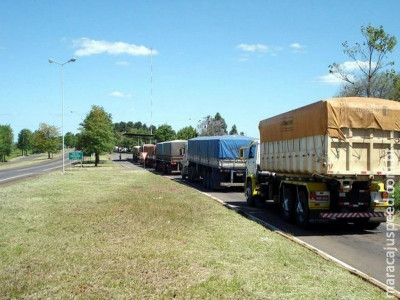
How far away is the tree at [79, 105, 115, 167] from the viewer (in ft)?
195

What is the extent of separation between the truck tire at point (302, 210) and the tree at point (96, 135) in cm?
4968

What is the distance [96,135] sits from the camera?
5944cm

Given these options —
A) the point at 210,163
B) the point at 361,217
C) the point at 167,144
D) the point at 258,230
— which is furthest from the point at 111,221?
the point at 167,144

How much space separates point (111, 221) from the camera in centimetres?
1213

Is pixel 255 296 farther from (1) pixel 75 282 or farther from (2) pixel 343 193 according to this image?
(2) pixel 343 193

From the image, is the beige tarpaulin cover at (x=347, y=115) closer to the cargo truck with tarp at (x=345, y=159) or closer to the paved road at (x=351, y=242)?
the cargo truck with tarp at (x=345, y=159)

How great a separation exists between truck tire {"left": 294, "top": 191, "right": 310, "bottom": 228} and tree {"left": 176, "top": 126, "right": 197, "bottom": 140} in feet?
249

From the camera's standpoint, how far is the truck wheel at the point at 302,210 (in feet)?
39.0

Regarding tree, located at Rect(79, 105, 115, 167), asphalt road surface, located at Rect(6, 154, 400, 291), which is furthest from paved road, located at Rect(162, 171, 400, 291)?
tree, located at Rect(79, 105, 115, 167)

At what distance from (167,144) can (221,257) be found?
3393 centimetres

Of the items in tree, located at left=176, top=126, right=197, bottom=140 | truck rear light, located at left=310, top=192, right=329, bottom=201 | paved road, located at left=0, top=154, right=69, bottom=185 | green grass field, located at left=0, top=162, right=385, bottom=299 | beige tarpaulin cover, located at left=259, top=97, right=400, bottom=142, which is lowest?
paved road, located at left=0, top=154, right=69, bottom=185

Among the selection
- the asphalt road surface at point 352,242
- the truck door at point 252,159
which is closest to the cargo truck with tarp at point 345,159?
the asphalt road surface at point 352,242

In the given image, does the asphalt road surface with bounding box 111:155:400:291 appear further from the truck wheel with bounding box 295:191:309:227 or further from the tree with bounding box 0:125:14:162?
the tree with bounding box 0:125:14:162

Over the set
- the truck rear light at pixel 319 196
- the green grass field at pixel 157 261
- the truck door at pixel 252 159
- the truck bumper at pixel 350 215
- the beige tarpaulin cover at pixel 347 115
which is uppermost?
the beige tarpaulin cover at pixel 347 115
